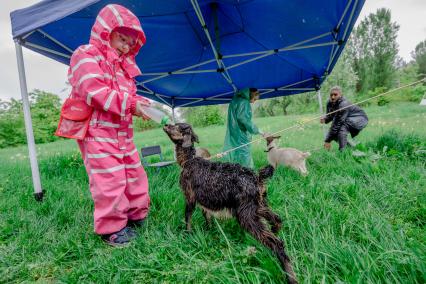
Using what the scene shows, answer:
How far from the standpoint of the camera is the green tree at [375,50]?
39.3 m

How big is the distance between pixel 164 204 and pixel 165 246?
98 centimetres

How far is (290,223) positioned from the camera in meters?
2.46

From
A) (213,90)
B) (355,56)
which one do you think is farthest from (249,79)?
(355,56)

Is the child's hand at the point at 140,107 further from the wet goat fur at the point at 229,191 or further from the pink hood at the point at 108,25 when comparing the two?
the pink hood at the point at 108,25

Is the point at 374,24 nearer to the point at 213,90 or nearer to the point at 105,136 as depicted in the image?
the point at 213,90

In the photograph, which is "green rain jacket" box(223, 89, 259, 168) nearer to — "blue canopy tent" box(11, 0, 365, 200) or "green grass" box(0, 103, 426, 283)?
"blue canopy tent" box(11, 0, 365, 200)

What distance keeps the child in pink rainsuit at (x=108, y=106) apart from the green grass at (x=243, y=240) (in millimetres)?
341

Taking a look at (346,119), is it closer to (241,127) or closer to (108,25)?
(241,127)

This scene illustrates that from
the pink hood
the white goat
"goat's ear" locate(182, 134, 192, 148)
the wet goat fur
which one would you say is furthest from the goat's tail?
the white goat

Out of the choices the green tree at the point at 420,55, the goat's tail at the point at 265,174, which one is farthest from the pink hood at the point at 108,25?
the green tree at the point at 420,55

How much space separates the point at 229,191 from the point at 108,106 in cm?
132

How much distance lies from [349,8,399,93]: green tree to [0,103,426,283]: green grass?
41.2 metres

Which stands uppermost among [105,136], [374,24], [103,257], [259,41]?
[374,24]

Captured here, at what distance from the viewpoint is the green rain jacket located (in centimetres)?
584
